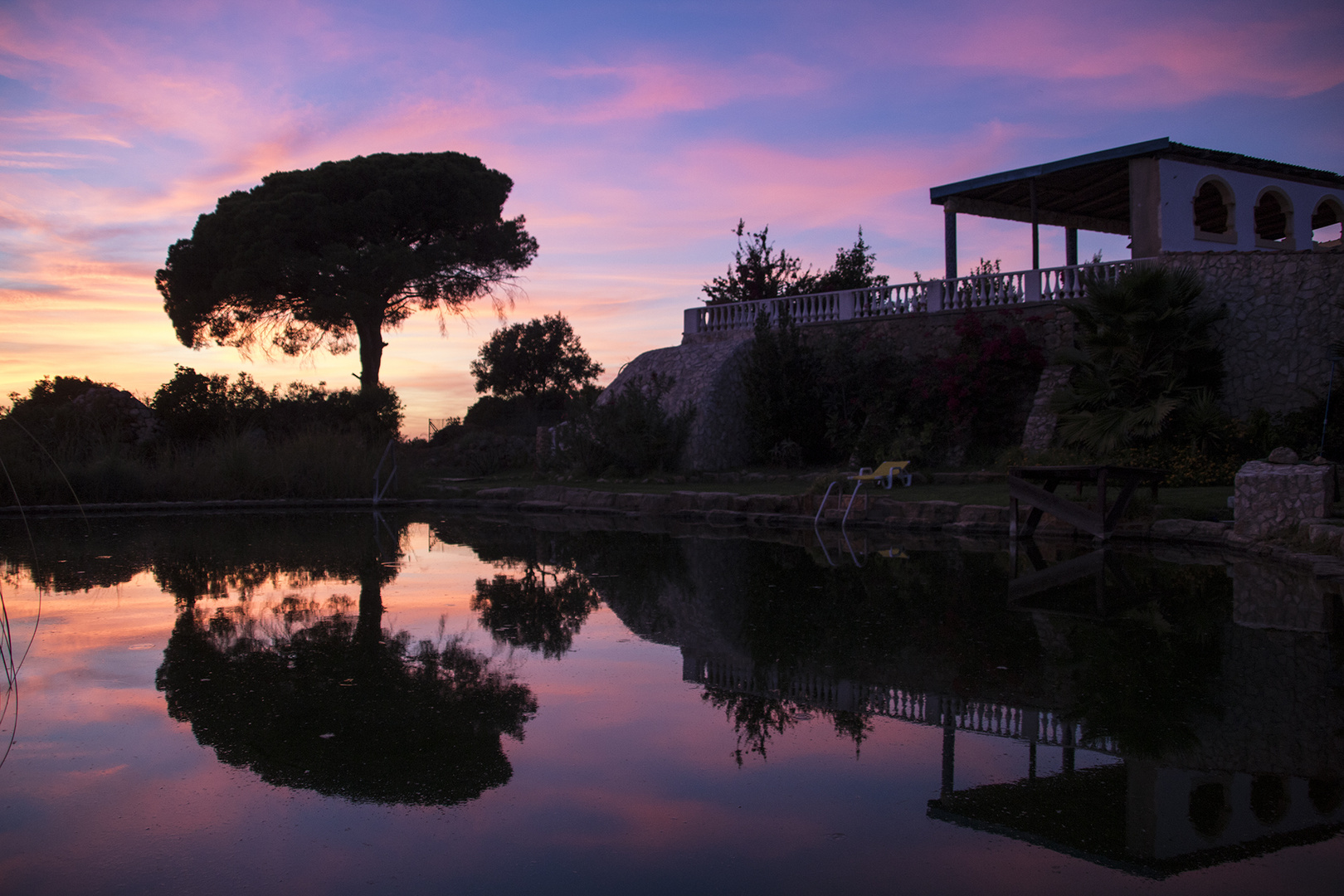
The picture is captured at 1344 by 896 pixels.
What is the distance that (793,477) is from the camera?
55.9ft

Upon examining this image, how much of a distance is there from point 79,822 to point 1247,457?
45.8 feet

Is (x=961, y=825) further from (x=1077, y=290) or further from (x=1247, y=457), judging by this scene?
(x=1077, y=290)

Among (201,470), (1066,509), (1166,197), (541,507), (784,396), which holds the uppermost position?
(1166,197)

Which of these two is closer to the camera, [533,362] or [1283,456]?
[1283,456]

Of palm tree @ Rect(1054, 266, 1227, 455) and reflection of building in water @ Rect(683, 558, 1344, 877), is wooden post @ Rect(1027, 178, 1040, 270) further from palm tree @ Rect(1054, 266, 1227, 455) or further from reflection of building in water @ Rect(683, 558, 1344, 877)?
reflection of building in water @ Rect(683, 558, 1344, 877)

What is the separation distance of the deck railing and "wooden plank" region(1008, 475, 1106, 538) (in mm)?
7355

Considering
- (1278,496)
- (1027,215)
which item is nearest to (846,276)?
(1027,215)

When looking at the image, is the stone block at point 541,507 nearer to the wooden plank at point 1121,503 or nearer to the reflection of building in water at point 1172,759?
the wooden plank at point 1121,503

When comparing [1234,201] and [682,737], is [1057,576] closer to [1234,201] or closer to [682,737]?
[682,737]

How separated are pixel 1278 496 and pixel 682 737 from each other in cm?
786

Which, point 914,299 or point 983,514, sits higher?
point 914,299

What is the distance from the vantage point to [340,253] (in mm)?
24562

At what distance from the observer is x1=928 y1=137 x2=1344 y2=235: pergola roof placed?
1730cm

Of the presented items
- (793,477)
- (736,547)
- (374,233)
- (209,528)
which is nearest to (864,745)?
(736,547)
